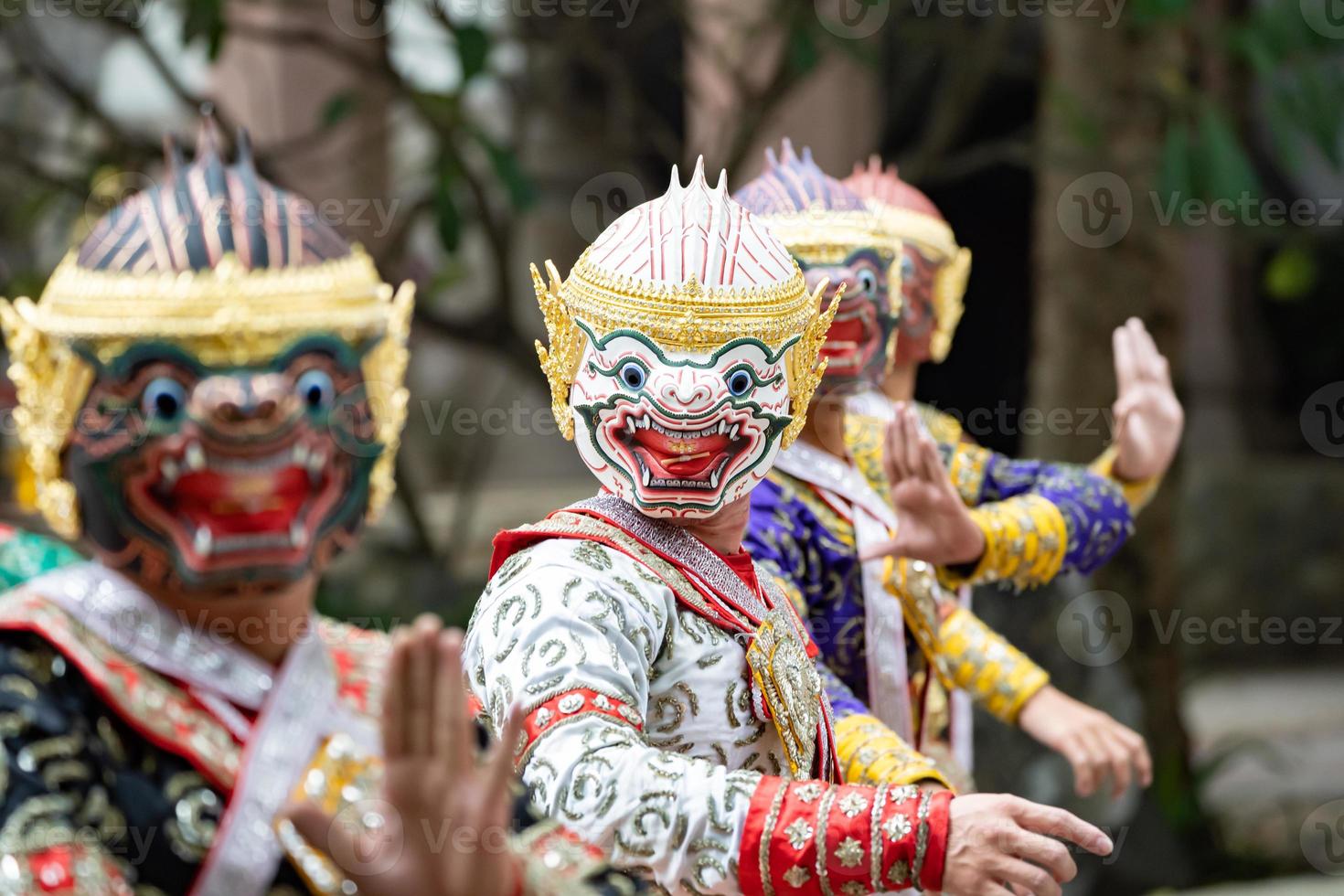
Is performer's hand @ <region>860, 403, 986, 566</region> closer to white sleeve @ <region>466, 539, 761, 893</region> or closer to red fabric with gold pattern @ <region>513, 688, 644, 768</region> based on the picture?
white sleeve @ <region>466, 539, 761, 893</region>

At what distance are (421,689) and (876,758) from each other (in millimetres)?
1269

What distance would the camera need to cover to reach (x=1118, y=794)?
3.39 metres

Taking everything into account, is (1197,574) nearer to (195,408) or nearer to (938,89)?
(938,89)

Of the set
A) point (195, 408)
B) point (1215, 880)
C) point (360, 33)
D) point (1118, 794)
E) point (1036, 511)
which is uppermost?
point (360, 33)

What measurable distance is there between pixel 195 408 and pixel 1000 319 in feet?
22.8

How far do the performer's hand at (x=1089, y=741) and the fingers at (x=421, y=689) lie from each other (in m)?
2.00

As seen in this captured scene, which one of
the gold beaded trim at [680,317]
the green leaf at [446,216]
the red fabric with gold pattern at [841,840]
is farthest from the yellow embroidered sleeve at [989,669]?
the green leaf at [446,216]

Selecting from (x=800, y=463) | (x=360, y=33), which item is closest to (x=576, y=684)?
(x=800, y=463)

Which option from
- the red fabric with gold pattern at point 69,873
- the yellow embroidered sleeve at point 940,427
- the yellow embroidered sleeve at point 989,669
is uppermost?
the yellow embroidered sleeve at point 940,427

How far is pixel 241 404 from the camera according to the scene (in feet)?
5.60

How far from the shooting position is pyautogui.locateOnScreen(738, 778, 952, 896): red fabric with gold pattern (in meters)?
2.13

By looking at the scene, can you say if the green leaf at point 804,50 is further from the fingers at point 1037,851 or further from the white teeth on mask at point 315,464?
the white teeth on mask at point 315,464

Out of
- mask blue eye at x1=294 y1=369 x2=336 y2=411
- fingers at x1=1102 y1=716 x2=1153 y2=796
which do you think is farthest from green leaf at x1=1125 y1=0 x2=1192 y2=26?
mask blue eye at x1=294 y1=369 x2=336 y2=411

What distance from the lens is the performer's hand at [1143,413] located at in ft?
12.1
